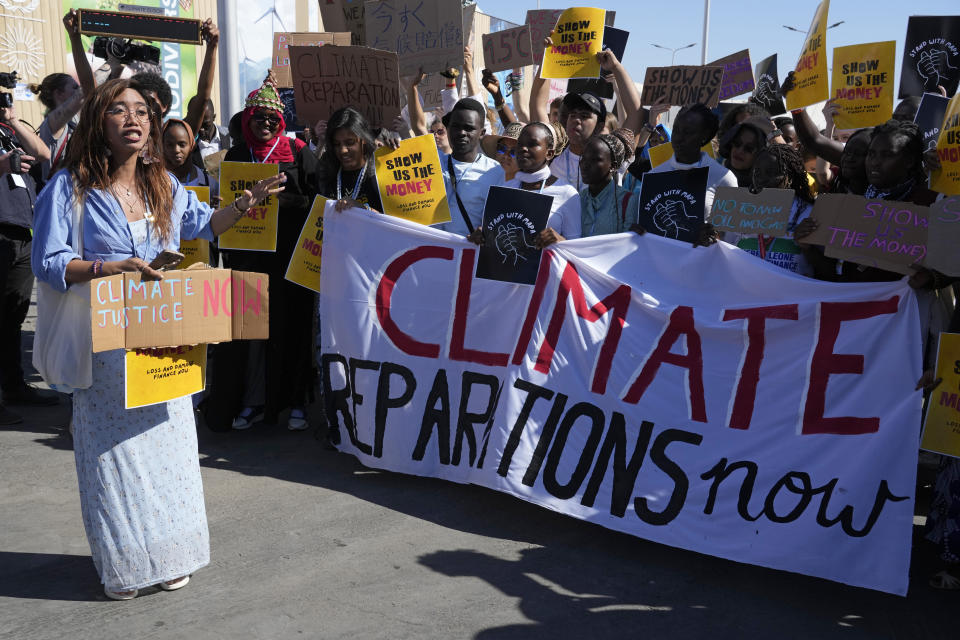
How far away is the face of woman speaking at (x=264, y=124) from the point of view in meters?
5.58

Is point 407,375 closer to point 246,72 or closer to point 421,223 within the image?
point 421,223

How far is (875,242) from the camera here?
3809 mm

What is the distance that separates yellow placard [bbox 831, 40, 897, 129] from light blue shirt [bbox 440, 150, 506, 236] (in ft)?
8.83

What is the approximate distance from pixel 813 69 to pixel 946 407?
3154 millimetres

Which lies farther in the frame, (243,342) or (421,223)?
(243,342)

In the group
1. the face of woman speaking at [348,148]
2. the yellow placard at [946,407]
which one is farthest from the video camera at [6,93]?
the yellow placard at [946,407]

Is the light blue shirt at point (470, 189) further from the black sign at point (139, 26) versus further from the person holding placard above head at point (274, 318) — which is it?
the black sign at point (139, 26)

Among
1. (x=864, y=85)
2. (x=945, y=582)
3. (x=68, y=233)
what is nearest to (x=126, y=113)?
(x=68, y=233)

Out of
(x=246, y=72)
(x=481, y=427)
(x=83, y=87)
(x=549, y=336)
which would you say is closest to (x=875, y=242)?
(x=549, y=336)

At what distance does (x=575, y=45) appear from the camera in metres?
7.03

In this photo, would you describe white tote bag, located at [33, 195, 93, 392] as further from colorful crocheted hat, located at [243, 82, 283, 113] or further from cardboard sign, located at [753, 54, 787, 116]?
cardboard sign, located at [753, 54, 787, 116]

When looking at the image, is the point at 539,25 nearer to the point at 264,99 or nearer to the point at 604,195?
the point at 264,99

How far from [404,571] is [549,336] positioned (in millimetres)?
1377

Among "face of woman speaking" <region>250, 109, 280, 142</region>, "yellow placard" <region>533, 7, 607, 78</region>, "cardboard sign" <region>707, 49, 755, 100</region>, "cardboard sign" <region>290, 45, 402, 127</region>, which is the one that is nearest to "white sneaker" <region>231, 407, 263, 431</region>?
"face of woman speaking" <region>250, 109, 280, 142</region>
